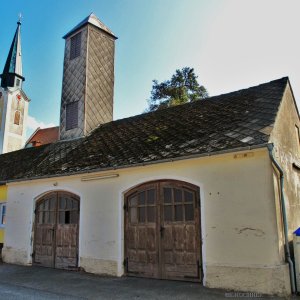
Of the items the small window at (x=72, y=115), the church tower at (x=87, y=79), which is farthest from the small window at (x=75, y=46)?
the small window at (x=72, y=115)

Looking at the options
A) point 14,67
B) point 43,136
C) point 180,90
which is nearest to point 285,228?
point 180,90

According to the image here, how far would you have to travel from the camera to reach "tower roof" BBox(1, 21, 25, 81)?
1421 inches

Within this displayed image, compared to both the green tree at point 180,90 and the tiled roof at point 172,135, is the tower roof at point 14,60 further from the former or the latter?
the tiled roof at point 172,135

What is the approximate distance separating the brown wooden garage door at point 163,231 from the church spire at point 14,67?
106 feet

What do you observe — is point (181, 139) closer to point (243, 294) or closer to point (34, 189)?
point (243, 294)

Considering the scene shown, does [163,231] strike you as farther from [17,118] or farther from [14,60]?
[14,60]

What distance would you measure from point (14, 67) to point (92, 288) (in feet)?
113

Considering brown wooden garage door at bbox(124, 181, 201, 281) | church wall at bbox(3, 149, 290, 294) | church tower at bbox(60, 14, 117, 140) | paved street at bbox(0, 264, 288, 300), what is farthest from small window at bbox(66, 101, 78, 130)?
paved street at bbox(0, 264, 288, 300)

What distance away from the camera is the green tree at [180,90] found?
25.8m

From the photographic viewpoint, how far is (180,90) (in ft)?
84.9

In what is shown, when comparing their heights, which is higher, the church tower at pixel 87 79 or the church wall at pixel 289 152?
the church tower at pixel 87 79

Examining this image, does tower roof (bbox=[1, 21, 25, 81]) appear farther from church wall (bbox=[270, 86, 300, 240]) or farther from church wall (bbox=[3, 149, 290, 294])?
church wall (bbox=[270, 86, 300, 240])

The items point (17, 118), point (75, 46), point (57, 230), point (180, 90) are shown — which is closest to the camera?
point (57, 230)

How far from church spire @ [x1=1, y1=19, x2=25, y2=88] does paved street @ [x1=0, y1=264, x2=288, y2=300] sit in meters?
31.4
